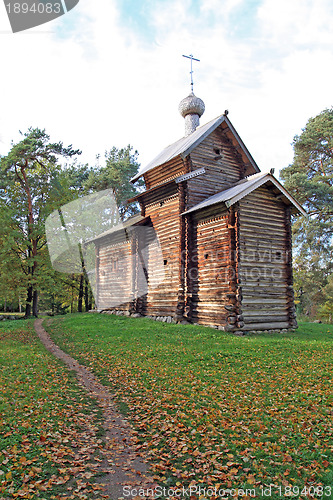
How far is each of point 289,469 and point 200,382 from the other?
4089 mm

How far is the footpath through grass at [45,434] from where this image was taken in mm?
4438

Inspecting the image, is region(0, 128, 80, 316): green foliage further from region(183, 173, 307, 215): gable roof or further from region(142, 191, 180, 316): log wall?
region(183, 173, 307, 215): gable roof

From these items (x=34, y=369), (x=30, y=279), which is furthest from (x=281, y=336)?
(x=30, y=279)

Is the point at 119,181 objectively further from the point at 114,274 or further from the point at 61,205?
the point at 114,274

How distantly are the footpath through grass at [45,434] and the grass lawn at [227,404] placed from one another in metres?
0.97

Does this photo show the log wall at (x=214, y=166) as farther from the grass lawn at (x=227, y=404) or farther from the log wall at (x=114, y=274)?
the grass lawn at (x=227, y=404)

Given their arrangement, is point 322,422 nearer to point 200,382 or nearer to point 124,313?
point 200,382

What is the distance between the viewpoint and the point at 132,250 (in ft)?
79.3

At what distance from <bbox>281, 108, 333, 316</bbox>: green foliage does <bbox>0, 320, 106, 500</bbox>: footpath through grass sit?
3026cm

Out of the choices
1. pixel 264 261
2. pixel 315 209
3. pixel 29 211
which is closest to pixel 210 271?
pixel 264 261

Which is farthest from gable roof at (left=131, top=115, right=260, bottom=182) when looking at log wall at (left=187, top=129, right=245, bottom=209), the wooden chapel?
log wall at (left=187, top=129, right=245, bottom=209)

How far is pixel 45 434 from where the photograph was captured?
5.84 metres

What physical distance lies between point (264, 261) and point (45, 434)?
45.4 feet

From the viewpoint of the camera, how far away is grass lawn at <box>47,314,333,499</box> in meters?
4.86
